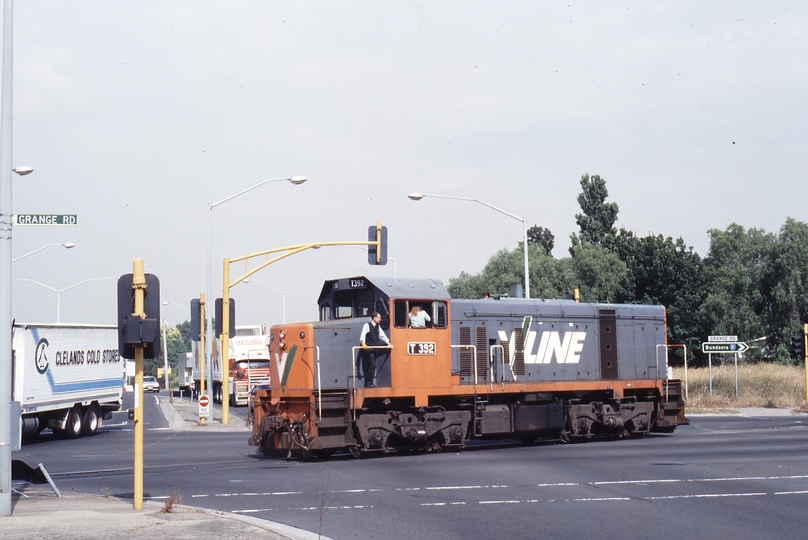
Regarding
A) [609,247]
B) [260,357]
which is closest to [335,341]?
[260,357]

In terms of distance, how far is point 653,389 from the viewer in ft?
77.6

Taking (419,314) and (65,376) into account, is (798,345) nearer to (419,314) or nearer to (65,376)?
(419,314)

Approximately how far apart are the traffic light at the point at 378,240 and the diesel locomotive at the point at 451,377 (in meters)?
8.47

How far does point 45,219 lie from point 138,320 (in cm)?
193

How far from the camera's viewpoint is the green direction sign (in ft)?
37.8

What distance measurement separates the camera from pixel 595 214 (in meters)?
91.1

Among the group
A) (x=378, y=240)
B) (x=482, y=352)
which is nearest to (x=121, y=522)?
(x=482, y=352)

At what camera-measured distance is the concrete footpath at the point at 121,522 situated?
9.16 metres

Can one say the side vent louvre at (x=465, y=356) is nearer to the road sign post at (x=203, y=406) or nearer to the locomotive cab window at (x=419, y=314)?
the locomotive cab window at (x=419, y=314)

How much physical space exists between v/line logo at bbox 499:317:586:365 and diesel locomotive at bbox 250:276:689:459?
0.03m

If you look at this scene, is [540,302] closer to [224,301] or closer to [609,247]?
A: [224,301]

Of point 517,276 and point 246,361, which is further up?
point 517,276

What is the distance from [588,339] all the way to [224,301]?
1292 centimetres

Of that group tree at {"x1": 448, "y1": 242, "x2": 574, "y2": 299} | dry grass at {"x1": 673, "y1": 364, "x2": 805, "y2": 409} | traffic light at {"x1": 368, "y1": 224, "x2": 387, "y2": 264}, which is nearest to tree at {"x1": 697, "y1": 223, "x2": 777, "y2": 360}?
tree at {"x1": 448, "y1": 242, "x2": 574, "y2": 299}
